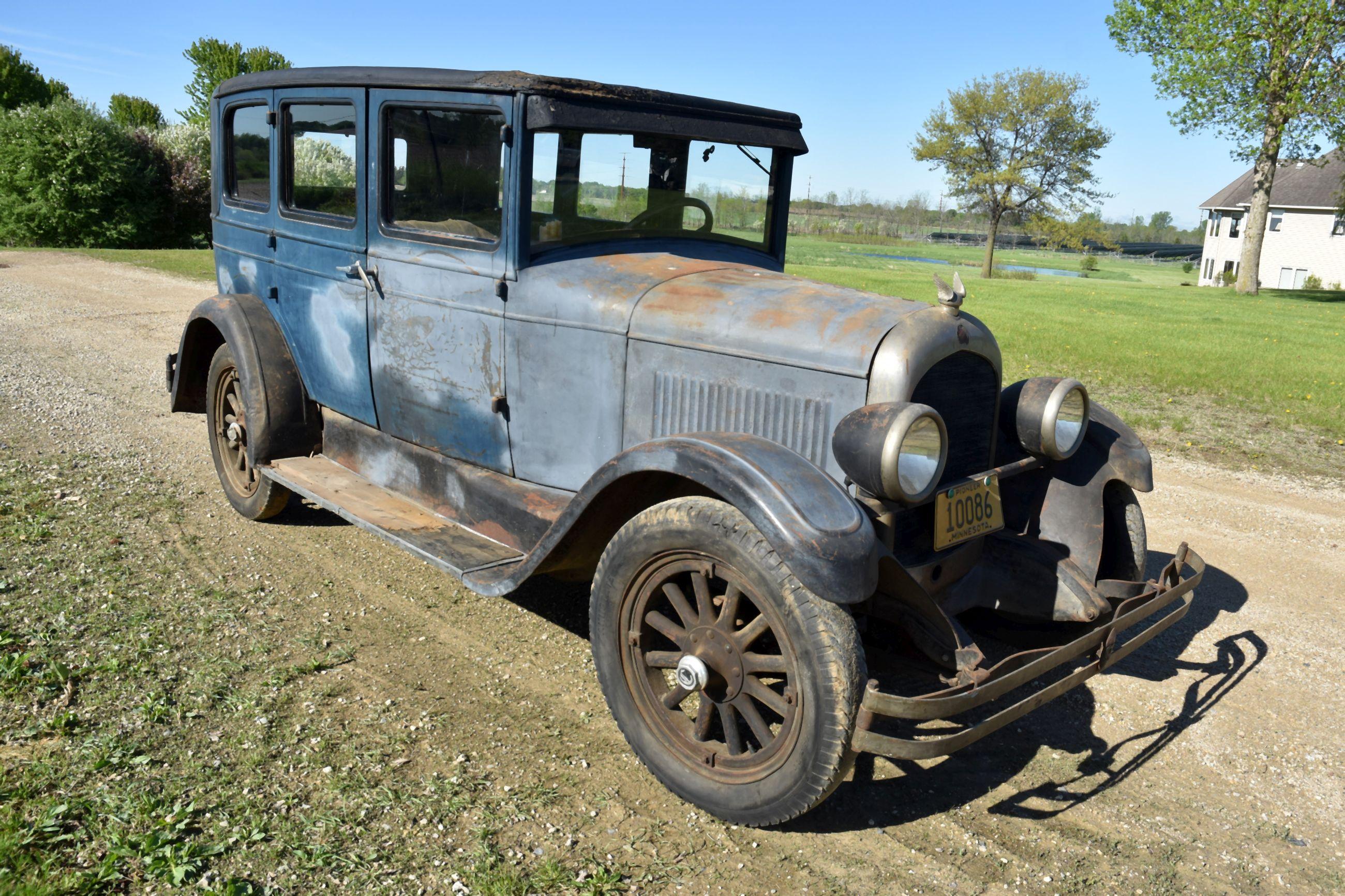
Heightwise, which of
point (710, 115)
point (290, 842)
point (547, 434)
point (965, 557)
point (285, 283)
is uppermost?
point (710, 115)

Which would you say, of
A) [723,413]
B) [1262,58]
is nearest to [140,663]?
[723,413]

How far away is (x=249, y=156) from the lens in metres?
5.17

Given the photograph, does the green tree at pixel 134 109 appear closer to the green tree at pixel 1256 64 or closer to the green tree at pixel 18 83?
the green tree at pixel 18 83

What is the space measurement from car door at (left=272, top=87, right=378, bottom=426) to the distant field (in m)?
5.02

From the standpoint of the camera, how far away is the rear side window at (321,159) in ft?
14.3

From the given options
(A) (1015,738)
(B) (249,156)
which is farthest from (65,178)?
(A) (1015,738)

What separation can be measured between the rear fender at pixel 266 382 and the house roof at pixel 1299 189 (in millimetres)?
44978

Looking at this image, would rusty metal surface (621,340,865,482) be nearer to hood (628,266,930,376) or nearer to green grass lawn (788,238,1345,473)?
hood (628,266,930,376)

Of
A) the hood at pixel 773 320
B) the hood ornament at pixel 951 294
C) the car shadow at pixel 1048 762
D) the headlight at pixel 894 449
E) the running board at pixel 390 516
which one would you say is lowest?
the car shadow at pixel 1048 762

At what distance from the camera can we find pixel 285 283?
487 centimetres

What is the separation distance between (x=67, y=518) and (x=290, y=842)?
3252 mm

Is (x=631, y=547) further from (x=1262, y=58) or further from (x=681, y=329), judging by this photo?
(x=1262, y=58)

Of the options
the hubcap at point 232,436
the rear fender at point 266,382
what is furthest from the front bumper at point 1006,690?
the hubcap at point 232,436

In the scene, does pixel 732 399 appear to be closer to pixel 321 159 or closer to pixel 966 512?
pixel 966 512
